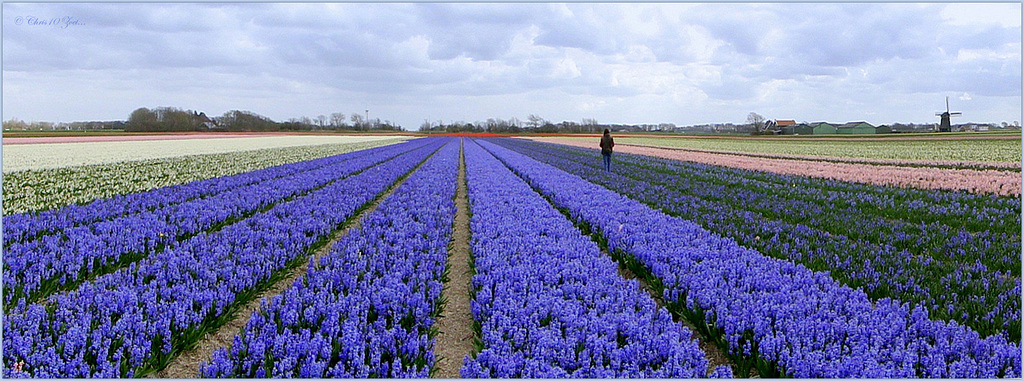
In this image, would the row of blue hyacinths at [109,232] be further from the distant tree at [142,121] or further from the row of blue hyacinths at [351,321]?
the distant tree at [142,121]

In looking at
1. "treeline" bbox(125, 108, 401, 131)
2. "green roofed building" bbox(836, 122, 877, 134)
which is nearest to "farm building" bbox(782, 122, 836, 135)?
"green roofed building" bbox(836, 122, 877, 134)

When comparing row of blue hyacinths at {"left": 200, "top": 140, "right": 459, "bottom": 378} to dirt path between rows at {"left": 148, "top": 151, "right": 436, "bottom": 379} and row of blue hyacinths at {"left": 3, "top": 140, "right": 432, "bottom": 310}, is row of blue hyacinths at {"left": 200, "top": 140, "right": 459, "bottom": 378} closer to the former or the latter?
dirt path between rows at {"left": 148, "top": 151, "right": 436, "bottom": 379}

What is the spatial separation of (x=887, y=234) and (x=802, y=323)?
5476mm

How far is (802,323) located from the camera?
4297 millimetres

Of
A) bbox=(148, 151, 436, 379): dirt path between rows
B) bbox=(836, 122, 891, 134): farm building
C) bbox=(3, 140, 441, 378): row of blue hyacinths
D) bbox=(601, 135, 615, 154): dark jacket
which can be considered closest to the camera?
bbox=(3, 140, 441, 378): row of blue hyacinths

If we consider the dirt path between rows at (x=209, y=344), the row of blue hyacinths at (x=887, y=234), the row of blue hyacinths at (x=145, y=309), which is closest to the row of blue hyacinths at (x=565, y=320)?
the dirt path between rows at (x=209, y=344)

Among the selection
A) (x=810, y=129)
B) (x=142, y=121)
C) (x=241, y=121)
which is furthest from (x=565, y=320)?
(x=810, y=129)

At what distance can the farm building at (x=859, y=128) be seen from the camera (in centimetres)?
10638

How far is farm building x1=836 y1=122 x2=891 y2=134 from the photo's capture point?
349 ft

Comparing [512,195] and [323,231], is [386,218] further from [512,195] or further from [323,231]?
[512,195]

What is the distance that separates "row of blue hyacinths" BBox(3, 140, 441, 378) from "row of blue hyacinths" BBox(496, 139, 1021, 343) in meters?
6.07

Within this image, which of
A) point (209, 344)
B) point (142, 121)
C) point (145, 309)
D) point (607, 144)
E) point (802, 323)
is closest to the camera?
point (802, 323)

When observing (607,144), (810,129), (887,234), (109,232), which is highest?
(810,129)

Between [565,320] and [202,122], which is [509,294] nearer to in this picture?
[565,320]
